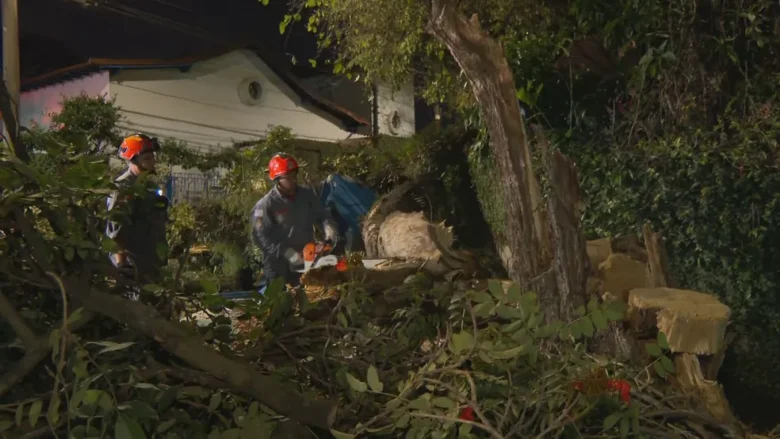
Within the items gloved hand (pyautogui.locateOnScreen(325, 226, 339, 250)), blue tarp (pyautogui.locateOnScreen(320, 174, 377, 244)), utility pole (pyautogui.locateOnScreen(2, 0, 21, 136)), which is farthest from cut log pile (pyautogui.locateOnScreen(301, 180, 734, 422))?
utility pole (pyautogui.locateOnScreen(2, 0, 21, 136))

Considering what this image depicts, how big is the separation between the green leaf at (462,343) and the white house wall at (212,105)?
42.9 feet

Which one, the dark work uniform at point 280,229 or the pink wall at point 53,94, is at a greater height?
the pink wall at point 53,94

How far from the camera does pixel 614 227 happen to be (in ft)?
Result: 18.3

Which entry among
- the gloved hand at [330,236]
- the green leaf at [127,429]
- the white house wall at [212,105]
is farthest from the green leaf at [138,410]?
the white house wall at [212,105]

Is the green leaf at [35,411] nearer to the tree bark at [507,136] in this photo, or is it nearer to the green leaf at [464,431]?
the green leaf at [464,431]

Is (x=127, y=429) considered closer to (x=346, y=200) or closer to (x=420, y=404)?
(x=420, y=404)

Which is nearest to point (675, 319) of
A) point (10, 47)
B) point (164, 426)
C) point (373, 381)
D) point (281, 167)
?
point (373, 381)

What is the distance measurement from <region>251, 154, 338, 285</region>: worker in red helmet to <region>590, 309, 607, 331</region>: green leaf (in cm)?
392

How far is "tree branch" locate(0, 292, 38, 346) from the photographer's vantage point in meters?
1.30

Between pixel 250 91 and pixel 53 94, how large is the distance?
15.7ft

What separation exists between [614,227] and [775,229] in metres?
1.27

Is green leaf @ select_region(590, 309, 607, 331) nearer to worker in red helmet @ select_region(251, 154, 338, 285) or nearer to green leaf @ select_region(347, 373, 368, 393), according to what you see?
green leaf @ select_region(347, 373, 368, 393)

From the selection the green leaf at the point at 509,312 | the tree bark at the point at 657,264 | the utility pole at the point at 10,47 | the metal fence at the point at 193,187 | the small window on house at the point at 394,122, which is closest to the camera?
the green leaf at the point at 509,312

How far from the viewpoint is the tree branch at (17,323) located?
130cm
